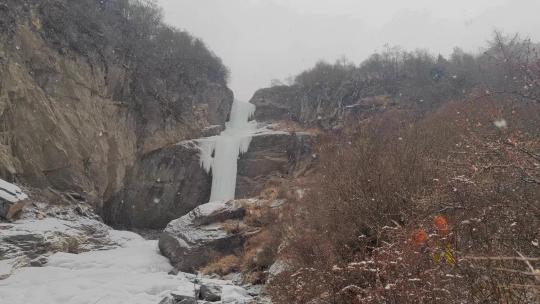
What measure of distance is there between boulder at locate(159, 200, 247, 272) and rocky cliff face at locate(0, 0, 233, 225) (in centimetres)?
540

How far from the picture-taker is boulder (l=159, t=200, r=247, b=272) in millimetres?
14508

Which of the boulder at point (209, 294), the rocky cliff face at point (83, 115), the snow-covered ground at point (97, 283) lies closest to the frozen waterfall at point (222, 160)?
the rocky cliff face at point (83, 115)

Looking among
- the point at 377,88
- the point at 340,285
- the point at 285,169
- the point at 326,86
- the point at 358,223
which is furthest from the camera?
the point at 326,86

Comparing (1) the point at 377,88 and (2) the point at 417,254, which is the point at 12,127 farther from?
(1) the point at 377,88

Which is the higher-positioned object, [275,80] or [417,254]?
[275,80]

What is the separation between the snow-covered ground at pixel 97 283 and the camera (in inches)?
357

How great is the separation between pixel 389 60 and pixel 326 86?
20.8ft

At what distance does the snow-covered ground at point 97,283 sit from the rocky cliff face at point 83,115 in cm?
548

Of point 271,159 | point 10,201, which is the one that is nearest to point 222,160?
point 271,159

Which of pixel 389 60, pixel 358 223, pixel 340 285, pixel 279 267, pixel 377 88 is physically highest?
pixel 389 60

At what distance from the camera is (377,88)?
29.7 m

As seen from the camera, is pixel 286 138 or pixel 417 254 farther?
pixel 286 138

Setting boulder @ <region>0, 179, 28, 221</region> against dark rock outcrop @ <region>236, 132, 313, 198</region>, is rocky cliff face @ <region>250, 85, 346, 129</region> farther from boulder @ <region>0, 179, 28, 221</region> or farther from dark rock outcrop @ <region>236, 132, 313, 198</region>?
boulder @ <region>0, 179, 28, 221</region>

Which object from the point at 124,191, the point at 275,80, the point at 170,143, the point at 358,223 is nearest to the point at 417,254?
the point at 358,223
